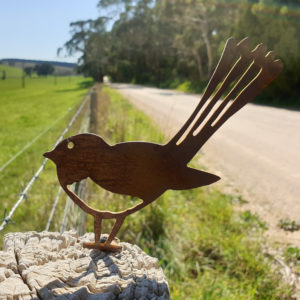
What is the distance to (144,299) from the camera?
1.15 meters

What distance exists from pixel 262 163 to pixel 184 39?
798 inches

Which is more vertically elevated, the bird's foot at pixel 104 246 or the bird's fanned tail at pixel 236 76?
the bird's fanned tail at pixel 236 76

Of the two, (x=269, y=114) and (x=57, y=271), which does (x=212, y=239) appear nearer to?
(x=57, y=271)

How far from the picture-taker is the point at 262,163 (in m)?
5.64

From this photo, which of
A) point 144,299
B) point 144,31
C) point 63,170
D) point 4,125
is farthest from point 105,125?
point 144,31

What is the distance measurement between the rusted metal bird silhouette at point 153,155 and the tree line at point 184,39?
721cm

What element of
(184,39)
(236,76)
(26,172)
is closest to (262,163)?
(26,172)

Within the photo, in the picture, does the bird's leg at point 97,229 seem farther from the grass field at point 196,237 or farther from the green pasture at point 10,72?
the green pasture at point 10,72

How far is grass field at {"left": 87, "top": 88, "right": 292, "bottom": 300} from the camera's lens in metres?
2.34

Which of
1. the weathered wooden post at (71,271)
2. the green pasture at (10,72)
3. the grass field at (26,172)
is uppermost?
the green pasture at (10,72)

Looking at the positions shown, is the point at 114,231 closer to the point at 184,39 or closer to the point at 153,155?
the point at 153,155

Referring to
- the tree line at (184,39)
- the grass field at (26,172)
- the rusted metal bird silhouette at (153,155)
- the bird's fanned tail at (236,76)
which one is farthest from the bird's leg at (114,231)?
the tree line at (184,39)

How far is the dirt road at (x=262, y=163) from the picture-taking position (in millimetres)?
3859

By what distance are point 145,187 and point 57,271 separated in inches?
19.9
